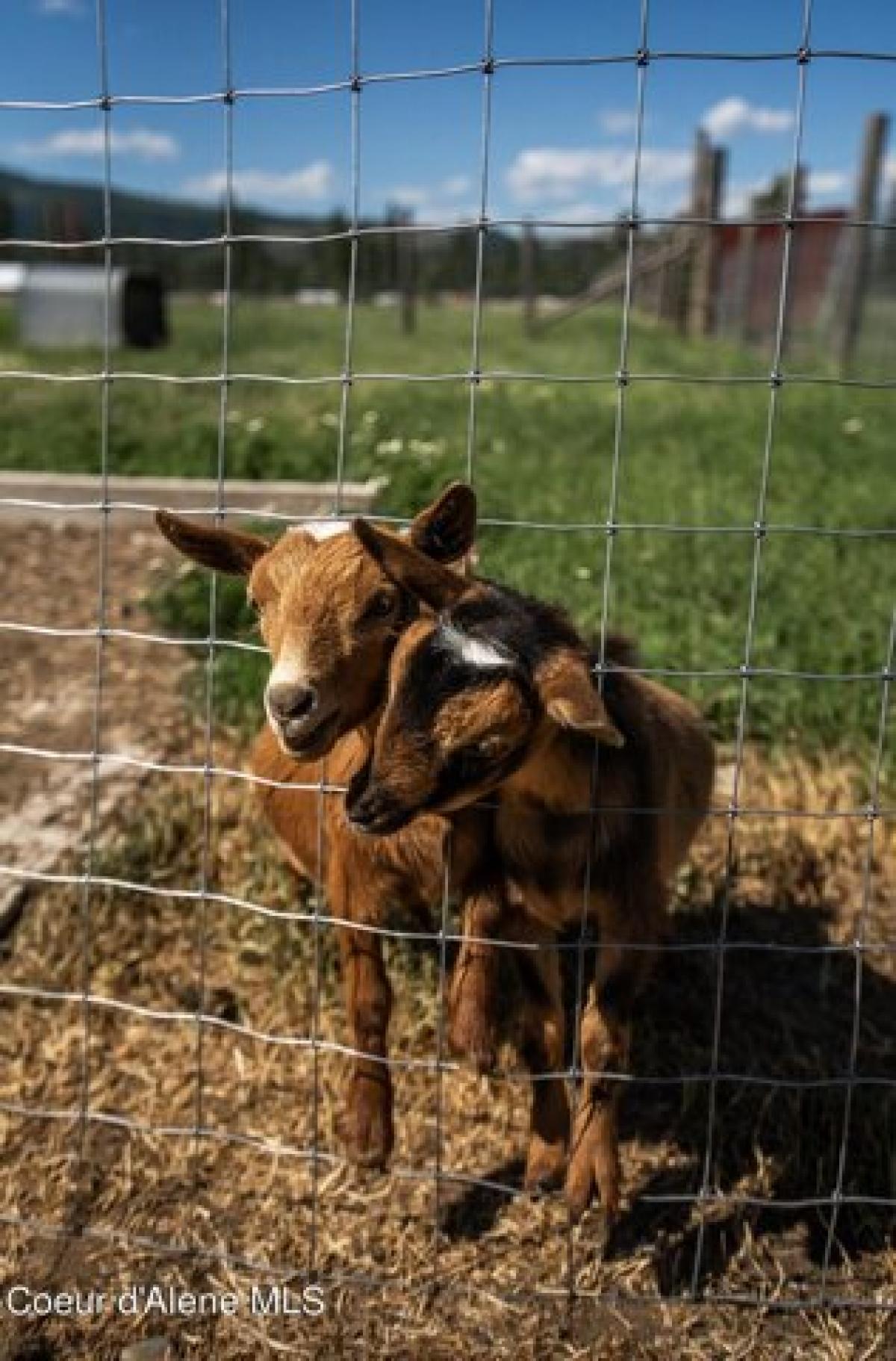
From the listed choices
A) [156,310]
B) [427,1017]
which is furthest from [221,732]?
[156,310]

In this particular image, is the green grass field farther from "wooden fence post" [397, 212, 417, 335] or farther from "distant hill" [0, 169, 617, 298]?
"wooden fence post" [397, 212, 417, 335]

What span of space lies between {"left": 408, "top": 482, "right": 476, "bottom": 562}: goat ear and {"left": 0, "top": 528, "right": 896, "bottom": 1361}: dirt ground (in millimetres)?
853

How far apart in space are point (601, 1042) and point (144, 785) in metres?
2.10

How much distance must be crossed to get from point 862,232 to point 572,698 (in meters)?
16.6

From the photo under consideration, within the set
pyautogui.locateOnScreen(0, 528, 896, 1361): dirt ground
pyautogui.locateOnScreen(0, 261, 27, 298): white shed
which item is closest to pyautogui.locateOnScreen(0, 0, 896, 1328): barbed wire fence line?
pyautogui.locateOnScreen(0, 528, 896, 1361): dirt ground

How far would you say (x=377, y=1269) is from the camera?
271 centimetres

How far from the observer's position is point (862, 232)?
55.5 feet

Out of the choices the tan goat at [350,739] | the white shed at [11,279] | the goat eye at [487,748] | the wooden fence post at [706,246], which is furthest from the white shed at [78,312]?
the goat eye at [487,748]

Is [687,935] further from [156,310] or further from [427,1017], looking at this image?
[156,310]

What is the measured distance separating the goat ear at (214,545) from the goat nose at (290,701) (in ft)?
1.26

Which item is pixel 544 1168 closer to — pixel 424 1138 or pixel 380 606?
pixel 424 1138

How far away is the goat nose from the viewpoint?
1998mm

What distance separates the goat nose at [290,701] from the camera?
1998 millimetres

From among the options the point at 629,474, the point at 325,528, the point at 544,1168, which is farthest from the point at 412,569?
the point at 629,474
